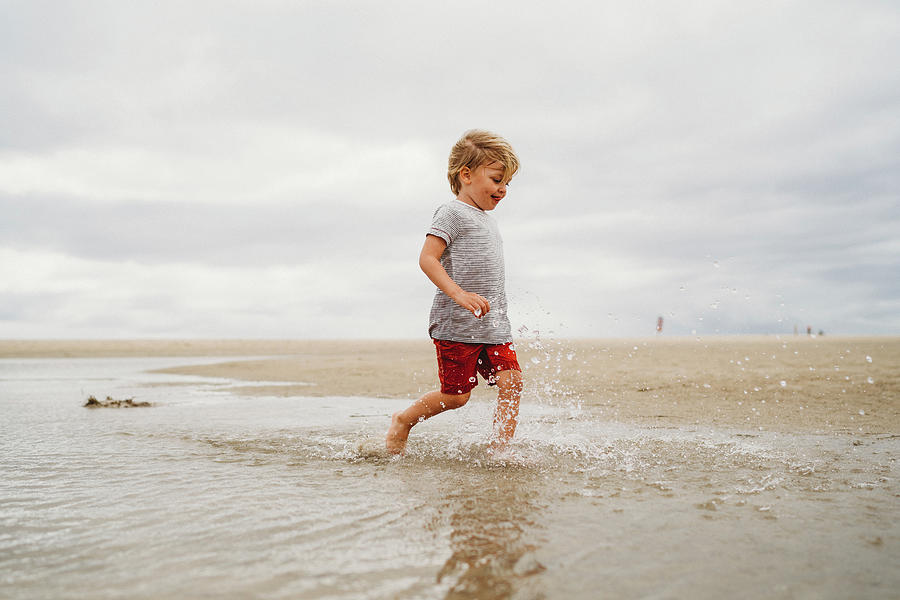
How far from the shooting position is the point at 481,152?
388 centimetres

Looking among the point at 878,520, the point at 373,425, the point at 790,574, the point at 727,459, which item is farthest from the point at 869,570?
the point at 373,425

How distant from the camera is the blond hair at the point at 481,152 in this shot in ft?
12.7

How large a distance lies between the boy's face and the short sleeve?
249mm

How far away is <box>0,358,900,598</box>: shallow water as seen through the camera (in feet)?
5.78

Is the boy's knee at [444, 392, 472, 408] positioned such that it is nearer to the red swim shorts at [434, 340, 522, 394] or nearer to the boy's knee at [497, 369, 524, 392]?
the red swim shorts at [434, 340, 522, 394]

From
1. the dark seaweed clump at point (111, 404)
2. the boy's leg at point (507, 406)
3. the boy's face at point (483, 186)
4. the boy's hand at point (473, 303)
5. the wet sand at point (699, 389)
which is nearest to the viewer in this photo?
the boy's hand at point (473, 303)

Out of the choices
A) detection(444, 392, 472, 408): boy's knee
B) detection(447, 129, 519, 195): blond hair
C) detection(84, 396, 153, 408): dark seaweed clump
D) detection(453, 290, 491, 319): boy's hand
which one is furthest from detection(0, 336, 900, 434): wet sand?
detection(84, 396, 153, 408): dark seaweed clump

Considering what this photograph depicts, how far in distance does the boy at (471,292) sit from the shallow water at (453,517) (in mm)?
328

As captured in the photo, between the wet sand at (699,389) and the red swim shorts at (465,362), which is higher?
the red swim shorts at (465,362)

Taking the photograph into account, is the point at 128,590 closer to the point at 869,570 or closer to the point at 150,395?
the point at 869,570

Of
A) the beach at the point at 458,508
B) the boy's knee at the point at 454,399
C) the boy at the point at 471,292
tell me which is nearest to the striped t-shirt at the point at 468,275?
the boy at the point at 471,292

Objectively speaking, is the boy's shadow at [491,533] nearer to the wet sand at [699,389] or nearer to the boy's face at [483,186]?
the wet sand at [699,389]

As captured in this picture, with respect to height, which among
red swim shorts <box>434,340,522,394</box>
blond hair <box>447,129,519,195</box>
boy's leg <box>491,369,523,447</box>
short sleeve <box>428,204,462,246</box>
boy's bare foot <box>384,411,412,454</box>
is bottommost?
boy's bare foot <box>384,411,412,454</box>

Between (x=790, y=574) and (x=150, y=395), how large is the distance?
29.0 feet
